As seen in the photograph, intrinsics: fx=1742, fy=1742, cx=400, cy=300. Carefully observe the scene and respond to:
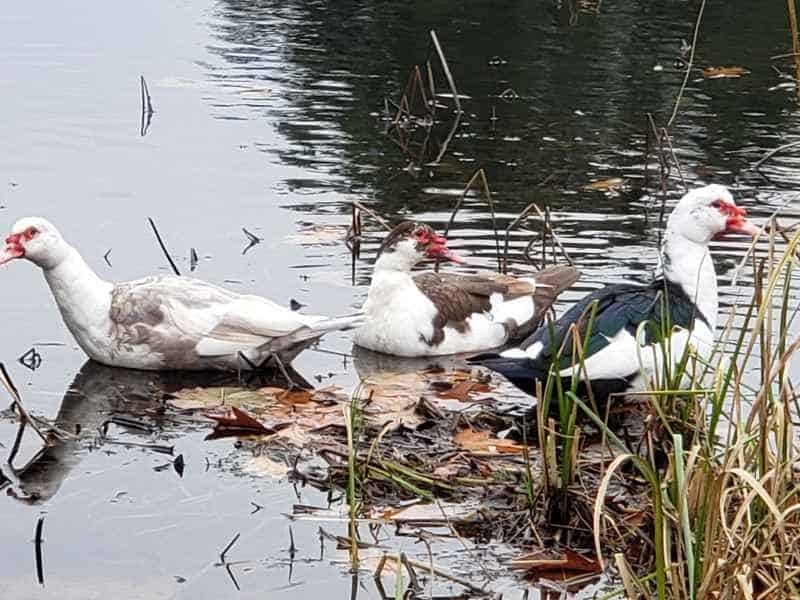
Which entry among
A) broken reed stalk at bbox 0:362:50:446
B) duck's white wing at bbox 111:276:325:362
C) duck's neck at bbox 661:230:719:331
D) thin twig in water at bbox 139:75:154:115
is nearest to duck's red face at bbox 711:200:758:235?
duck's neck at bbox 661:230:719:331

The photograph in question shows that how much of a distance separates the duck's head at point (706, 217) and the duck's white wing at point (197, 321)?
1940 mm

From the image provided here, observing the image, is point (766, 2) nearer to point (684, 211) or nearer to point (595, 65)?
point (595, 65)

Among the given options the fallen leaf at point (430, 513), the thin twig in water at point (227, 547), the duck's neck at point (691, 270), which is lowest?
the thin twig in water at point (227, 547)

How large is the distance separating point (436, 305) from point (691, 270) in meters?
1.67

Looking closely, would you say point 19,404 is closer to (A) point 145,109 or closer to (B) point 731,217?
(B) point 731,217

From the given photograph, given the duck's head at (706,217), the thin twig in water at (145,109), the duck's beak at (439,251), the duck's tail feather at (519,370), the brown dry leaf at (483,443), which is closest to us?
the brown dry leaf at (483,443)

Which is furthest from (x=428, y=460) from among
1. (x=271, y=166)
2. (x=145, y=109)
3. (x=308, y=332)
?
(x=145, y=109)

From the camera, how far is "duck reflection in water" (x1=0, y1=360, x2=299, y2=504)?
7434 millimetres

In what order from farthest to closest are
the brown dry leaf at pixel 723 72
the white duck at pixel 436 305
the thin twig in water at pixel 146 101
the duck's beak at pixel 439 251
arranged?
the brown dry leaf at pixel 723 72, the thin twig in water at pixel 146 101, the duck's beak at pixel 439 251, the white duck at pixel 436 305

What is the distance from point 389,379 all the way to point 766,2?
1417 cm

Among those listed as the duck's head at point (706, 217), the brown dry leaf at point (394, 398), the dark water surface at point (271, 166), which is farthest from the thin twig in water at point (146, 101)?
the duck's head at point (706, 217)

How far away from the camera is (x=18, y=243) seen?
912cm

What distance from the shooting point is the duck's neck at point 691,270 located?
335 inches

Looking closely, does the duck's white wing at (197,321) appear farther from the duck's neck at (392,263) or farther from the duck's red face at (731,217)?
the duck's red face at (731,217)
